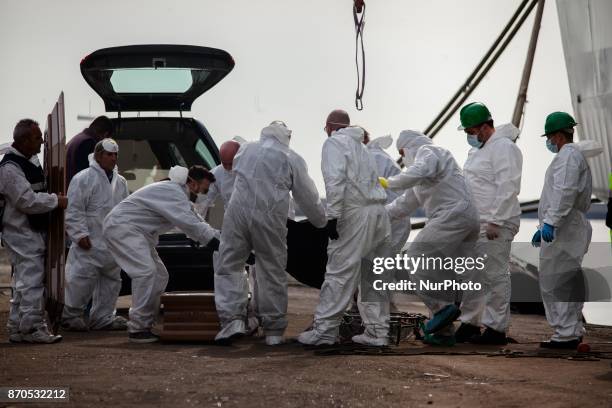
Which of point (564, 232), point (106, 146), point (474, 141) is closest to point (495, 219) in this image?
point (564, 232)

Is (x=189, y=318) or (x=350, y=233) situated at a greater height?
(x=350, y=233)

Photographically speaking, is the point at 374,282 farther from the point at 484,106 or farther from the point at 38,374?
the point at 38,374

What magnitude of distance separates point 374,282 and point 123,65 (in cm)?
343

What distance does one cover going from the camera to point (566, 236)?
8.88 meters

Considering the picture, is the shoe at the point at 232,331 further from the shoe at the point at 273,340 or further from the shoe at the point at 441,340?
the shoe at the point at 441,340

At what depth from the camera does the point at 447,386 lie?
6727 mm

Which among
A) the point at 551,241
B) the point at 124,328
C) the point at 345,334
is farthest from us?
the point at 124,328

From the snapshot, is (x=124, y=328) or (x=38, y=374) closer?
(x=38, y=374)

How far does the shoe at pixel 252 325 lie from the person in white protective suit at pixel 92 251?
1205mm

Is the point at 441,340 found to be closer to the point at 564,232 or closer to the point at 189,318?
the point at 564,232

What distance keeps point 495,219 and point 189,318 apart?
8.42 ft

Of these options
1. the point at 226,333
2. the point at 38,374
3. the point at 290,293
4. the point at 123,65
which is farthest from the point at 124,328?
the point at 290,293

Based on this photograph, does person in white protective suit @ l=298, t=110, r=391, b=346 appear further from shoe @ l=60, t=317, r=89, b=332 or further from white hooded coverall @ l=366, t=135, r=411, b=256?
shoe @ l=60, t=317, r=89, b=332

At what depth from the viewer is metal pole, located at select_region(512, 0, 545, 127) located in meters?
14.7
